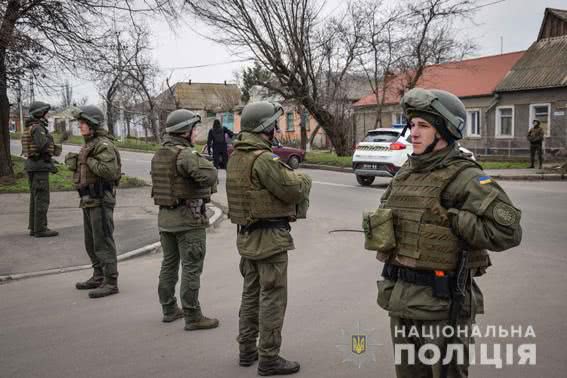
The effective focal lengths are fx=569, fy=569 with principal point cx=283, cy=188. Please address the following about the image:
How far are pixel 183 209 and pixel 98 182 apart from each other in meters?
1.57

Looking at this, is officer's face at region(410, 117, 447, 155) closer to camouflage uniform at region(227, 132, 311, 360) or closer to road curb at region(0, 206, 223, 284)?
camouflage uniform at region(227, 132, 311, 360)

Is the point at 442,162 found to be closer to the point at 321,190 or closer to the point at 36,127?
the point at 36,127

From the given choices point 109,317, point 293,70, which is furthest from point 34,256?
point 293,70

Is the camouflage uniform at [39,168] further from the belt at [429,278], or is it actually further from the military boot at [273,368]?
the belt at [429,278]

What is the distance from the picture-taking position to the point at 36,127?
359 inches

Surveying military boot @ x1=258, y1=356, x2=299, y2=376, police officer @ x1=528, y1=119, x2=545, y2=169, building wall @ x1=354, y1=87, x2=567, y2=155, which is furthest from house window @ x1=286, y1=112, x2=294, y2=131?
military boot @ x1=258, y1=356, x2=299, y2=376

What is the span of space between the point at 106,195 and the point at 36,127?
3704 mm

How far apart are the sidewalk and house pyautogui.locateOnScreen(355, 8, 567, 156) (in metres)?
20.0

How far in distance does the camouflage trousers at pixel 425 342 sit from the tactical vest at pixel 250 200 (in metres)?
1.35

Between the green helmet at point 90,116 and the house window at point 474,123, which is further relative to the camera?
the house window at point 474,123

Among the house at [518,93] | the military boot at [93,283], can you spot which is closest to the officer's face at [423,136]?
the military boot at [93,283]

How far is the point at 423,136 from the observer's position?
9.11 feet

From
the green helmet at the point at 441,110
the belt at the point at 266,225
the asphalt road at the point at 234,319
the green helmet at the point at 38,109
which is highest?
the green helmet at the point at 38,109

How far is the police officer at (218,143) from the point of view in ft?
58.2
